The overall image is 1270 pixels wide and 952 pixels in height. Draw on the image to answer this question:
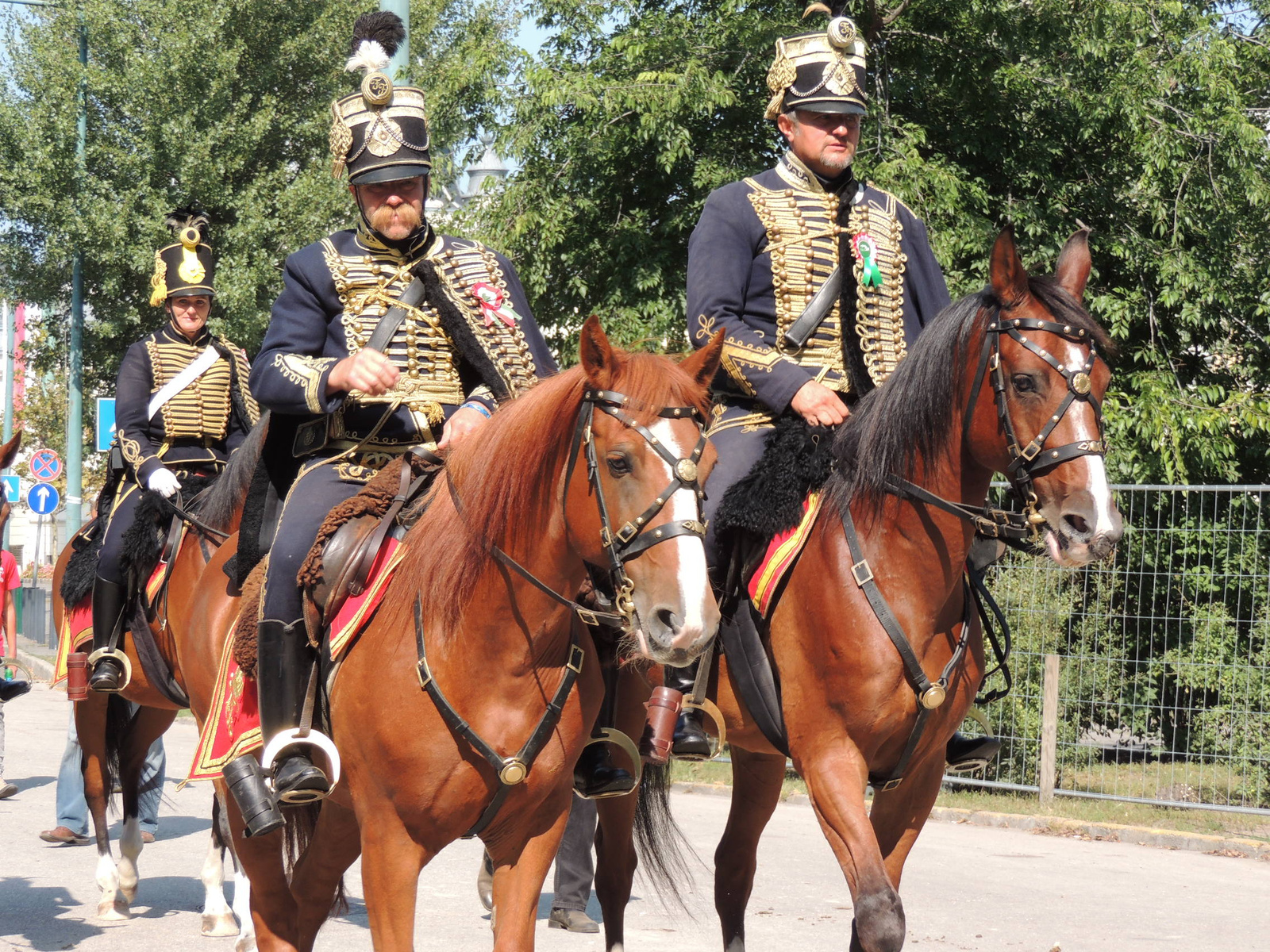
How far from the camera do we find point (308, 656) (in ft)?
16.0

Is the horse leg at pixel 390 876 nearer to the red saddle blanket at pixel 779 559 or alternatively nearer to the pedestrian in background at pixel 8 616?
the red saddle blanket at pixel 779 559

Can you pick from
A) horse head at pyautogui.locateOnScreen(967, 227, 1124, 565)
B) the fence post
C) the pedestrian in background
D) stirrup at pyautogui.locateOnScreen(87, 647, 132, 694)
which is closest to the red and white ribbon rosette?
horse head at pyautogui.locateOnScreen(967, 227, 1124, 565)

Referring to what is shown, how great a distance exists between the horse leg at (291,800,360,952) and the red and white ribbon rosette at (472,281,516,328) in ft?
5.76

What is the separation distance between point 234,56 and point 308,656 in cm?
2033

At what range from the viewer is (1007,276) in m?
4.88

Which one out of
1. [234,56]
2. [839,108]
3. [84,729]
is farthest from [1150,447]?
[234,56]

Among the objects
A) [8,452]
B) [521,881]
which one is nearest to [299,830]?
[521,881]

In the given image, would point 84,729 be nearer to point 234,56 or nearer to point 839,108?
point 839,108

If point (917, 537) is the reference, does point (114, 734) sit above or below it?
below

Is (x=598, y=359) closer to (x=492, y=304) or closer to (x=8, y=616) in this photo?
(x=492, y=304)

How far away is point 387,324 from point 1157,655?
7832 millimetres

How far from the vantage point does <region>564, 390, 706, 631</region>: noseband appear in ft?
12.4

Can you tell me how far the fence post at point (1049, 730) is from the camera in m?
11.5

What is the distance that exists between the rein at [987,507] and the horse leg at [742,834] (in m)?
0.77
